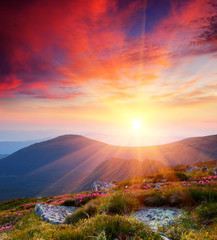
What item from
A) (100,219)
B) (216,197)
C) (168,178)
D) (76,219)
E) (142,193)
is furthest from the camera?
(168,178)

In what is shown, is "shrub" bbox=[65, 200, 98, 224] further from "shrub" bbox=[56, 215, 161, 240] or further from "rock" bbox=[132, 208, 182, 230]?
"shrub" bbox=[56, 215, 161, 240]

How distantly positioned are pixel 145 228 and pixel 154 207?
3.94 m

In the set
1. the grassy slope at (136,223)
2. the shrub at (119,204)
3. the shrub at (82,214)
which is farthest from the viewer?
the shrub at (82,214)

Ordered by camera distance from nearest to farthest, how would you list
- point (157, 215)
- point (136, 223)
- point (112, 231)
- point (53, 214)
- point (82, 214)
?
1. point (112, 231)
2. point (136, 223)
3. point (157, 215)
4. point (82, 214)
5. point (53, 214)

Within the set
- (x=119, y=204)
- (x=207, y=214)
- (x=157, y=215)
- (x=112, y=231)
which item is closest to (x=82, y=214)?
(x=119, y=204)

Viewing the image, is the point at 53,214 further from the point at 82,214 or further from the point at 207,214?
the point at 207,214

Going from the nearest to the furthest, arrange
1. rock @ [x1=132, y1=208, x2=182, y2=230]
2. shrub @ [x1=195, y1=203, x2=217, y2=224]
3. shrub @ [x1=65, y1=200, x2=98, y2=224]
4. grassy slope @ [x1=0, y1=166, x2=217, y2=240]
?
grassy slope @ [x1=0, y1=166, x2=217, y2=240]
shrub @ [x1=195, y1=203, x2=217, y2=224]
rock @ [x1=132, y1=208, x2=182, y2=230]
shrub @ [x1=65, y1=200, x2=98, y2=224]

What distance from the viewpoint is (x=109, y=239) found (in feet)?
12.6

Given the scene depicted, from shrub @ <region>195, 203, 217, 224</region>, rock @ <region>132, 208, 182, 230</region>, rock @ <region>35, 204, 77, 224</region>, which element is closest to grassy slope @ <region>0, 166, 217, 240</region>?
shrub @ <region>195, 203, 217, 224</region>

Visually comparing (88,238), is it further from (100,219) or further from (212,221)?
(212,221)

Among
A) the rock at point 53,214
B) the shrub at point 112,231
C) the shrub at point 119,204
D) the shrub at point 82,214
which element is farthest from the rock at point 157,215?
the rock at point 53,214

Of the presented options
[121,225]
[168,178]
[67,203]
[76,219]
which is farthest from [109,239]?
[168,178]

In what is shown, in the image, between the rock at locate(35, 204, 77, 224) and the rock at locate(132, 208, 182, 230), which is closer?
the rock at locate(132, 208, 182, 230)

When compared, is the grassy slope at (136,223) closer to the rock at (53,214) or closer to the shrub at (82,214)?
the shrub at (82,214)
